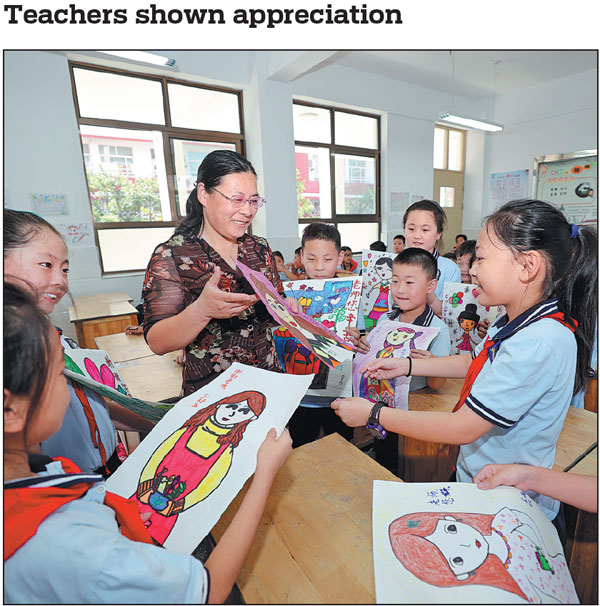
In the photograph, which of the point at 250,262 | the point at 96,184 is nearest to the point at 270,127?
the point at 96,184

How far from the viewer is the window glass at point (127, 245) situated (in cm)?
417

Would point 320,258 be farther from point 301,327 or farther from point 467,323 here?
point 301,327

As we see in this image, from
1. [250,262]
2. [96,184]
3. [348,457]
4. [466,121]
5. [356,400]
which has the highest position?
[466,121]

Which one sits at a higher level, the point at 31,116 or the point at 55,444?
the point at 31,116

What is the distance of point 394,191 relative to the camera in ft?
20.2

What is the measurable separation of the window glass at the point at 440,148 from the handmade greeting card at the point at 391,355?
669 centimetres

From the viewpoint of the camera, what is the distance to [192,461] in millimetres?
637

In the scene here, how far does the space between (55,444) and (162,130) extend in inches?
174

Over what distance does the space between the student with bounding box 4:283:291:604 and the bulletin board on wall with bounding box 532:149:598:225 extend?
23.5 ft

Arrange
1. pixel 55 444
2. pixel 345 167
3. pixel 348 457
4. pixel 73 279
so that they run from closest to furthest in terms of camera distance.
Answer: pixel 55 444, pixel 348 457, pixel 73 279, pixel 345 167

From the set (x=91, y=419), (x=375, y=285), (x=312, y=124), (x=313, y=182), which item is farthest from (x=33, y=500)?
(x=312, y=124)

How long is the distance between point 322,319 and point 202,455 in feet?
2.77

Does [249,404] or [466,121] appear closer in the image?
[249,404]

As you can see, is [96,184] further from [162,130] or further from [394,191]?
[394,191]
